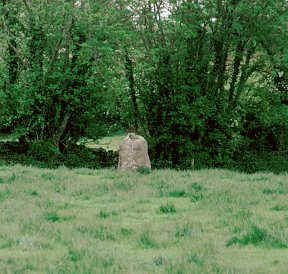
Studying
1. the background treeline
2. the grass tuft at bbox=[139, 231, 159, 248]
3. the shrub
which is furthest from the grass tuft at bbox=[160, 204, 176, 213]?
the shrub

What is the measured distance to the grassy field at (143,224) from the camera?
916 centimetres

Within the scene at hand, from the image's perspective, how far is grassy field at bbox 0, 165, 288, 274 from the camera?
9164 millimetres

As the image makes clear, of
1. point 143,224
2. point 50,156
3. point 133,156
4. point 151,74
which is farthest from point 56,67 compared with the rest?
point 143,224

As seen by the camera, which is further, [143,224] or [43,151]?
[43,151]

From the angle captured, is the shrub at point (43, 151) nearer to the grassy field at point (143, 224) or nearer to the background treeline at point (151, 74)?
the background treeline at point (151, 74)

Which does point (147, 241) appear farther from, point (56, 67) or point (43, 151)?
point (56, 67)

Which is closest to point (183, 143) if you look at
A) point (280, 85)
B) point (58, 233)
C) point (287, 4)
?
point (280, 85)

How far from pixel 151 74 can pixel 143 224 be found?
17744mm

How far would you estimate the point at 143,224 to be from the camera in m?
12.1

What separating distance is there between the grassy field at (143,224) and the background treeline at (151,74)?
970cm

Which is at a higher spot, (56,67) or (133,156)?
(56,67)

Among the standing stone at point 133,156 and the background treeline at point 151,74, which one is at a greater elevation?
the background treeline at point 151,74

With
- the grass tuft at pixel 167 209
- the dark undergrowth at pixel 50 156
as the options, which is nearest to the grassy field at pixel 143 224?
the grass tuft at pixel 167 209

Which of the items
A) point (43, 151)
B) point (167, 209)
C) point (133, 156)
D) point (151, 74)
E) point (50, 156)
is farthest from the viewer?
point (151, 74)
